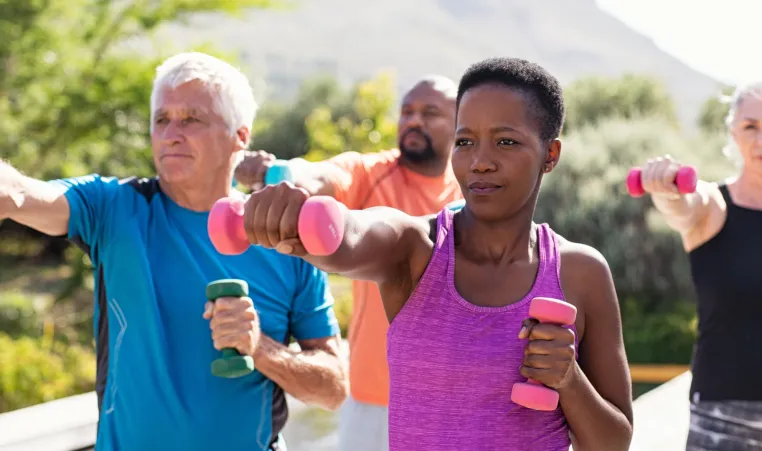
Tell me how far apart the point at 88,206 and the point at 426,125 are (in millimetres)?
1492

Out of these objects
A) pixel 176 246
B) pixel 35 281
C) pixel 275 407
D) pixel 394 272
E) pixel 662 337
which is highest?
pixel 394 272

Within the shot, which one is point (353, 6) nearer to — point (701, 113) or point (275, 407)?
point (701, 113)

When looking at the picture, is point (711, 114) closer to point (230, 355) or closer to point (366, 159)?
point (366, 159)

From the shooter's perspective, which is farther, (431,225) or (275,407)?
(275,407)

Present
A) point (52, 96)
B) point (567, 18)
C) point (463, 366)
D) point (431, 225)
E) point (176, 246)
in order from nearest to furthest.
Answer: point (463, 366), point (431, 225), point (176, 246), point (52, 96), point (567, 18)

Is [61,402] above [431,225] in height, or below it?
below

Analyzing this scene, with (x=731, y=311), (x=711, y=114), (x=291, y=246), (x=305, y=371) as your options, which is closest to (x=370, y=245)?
(x=291, y=246)

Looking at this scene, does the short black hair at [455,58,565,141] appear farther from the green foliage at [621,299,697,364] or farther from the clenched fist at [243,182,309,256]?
the green foliage at [621,299,697,364]

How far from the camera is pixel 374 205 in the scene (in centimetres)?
342

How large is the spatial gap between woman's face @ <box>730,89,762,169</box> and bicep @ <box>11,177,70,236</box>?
2.22 m

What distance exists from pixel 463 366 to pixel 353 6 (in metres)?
99.3

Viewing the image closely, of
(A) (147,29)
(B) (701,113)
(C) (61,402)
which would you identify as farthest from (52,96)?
(B) (701,113)

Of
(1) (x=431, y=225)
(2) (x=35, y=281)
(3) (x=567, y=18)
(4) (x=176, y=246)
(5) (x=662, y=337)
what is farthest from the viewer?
(3) (x=567, y=18)

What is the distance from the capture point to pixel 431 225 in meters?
1.87
